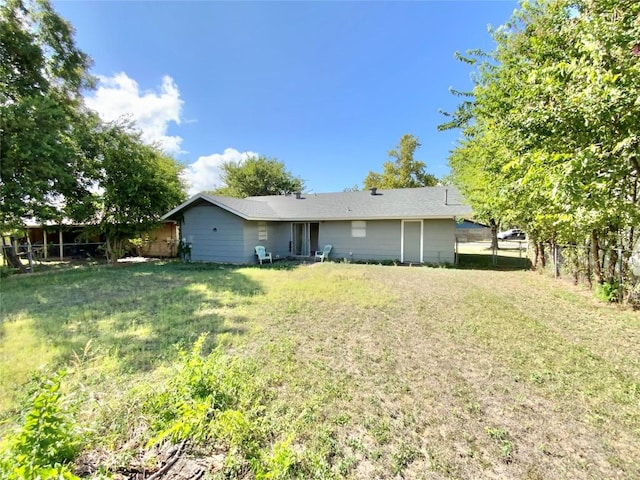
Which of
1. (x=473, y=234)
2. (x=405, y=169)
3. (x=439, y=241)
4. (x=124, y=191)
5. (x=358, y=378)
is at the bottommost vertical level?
(x=358, y=378)

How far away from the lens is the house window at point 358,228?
1514 cm

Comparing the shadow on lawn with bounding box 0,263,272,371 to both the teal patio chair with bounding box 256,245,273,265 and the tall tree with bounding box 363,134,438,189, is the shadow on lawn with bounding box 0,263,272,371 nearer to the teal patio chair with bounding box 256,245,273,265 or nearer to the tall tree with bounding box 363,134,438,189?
the teal patio chair with bounding box 256,245,273,265

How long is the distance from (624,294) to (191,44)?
17186 millimetres

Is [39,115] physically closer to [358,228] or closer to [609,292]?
[358,228]

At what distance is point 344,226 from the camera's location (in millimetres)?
15570

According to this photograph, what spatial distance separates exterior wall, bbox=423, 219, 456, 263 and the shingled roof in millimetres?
719

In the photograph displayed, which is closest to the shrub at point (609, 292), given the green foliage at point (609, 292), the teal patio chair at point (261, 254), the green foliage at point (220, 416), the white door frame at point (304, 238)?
the green foliage at point (609, 292)

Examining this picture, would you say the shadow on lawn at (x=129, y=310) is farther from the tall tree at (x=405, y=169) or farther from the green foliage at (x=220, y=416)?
the tall tree at (x=405, y=169)

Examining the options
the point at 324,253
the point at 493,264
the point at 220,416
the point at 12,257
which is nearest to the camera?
the point at 220,416

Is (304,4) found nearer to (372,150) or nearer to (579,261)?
(579,261)

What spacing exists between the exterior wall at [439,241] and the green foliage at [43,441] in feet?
44.7

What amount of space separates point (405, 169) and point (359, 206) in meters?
20.5

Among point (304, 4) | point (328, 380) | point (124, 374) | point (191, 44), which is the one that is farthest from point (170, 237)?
point (328, 380)

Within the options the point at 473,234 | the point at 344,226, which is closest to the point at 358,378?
the point at 344,226
